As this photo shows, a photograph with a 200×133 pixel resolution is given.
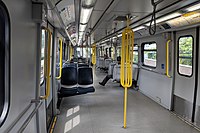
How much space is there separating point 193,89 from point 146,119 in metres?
1.26

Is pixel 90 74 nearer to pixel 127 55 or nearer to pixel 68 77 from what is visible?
pixel 68 77

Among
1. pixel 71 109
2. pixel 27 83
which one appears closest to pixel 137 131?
pixel 71 109

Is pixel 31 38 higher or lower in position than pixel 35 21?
lower

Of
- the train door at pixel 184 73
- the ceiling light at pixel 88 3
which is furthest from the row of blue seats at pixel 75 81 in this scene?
the ceiling light at pixel 88 3

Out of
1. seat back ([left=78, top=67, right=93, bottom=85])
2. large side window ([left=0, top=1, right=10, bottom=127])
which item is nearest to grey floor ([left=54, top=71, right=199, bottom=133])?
seat back ([left=78, top=67, right=93, bottom=85])

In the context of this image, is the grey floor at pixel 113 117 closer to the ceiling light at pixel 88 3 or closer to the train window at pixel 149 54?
the train window at pixel 149 54

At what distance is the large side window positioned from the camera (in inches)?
55.1

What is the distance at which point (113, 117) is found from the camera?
468 cm

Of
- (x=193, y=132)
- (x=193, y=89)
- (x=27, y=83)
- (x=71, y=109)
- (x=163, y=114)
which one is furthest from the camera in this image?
(x=71, y=109)

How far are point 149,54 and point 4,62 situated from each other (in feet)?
20.8

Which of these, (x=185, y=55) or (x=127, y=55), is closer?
(x=127, y=55)

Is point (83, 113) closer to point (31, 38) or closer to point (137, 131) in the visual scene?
point (137, 131)

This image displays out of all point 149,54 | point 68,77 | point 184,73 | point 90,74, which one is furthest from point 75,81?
point 149,54

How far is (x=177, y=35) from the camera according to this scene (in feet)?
16.8
